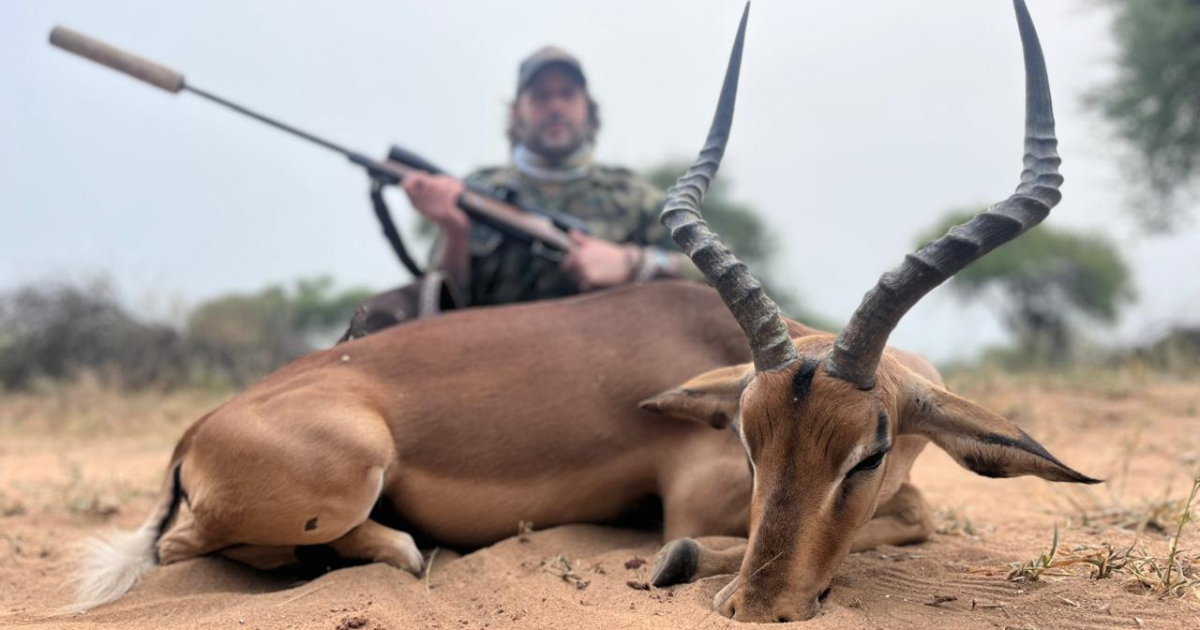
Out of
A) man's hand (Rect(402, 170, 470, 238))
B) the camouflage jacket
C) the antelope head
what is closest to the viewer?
the antelope head

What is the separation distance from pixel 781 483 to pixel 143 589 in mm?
2916

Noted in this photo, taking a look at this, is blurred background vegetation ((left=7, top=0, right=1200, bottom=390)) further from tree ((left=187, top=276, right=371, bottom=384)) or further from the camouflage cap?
the camouflage cap

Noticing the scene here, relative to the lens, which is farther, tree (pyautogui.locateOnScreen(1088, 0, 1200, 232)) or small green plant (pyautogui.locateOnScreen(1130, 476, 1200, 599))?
tree (pyautogui.locateOnScreen(1088, 0, 1200, 232))

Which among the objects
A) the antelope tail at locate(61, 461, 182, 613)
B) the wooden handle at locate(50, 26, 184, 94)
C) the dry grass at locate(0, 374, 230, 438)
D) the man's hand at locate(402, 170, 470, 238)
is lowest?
the dry grass at locate(0, 374, 230, 438)

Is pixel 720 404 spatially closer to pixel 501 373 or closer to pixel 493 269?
pixel 501 373

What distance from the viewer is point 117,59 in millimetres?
6723

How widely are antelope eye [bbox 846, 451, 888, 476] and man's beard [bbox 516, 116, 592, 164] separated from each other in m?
5.79

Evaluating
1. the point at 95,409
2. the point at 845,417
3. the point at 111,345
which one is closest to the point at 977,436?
the point at 845,417

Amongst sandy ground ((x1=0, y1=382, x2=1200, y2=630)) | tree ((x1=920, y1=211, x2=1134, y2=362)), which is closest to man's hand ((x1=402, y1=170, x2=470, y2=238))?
sandy ground ((x1=0, y1=382, x2=1200, y2=630))

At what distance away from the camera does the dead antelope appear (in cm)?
304

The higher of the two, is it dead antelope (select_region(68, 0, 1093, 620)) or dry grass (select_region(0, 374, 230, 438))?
dead antelope (select_region(68, 0, 1093, 620))

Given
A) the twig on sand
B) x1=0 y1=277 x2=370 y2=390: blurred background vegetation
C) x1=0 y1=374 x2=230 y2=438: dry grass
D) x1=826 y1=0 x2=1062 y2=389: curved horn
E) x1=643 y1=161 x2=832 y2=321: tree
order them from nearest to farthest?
x1=826 y1=0 x2=1062 y2=389: curved horn < the twig on sand < x1=0 y1=374 x2=230 y2=438: dry grass < x1=0 y1=277 x2=370 y2=390: blurred background vegetation < x1=643 y1=161 x2=832 y2=321: tree

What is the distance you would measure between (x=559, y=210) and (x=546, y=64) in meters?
1.28

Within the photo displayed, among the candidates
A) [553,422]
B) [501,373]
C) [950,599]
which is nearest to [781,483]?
[950,599]
